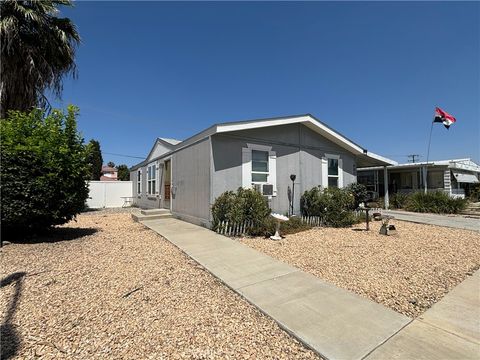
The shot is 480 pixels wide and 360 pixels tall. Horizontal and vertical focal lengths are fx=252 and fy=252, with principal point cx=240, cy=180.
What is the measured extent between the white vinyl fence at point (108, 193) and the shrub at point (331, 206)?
14558mm

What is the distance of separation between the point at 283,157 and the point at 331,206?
2.50 meters

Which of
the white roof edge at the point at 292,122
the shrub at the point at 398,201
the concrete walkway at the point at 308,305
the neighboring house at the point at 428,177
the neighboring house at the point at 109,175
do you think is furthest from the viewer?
the neighboring house at the point at 109,175

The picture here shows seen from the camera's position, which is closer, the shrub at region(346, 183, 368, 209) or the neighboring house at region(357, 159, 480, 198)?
the shrub at region(346, 183, 368, 209)

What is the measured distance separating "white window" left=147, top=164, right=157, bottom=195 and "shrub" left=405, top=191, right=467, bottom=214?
14361 millimetres

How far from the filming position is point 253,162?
29.2 feet

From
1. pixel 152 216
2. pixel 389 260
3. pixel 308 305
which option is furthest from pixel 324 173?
pixel 308 305

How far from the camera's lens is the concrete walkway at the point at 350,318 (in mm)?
2291

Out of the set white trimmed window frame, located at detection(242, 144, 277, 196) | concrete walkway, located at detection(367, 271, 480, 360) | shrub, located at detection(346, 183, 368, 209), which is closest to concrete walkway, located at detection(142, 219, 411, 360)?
concrete walkway, located at detection(367, 271, 480, 360)

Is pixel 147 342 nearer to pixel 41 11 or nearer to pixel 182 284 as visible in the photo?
pixel 182 284

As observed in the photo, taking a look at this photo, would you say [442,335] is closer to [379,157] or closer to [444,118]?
[379,157]

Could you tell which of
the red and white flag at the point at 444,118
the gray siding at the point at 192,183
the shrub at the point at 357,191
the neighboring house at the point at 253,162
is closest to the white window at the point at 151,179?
the neighboring house at the point at 253,162

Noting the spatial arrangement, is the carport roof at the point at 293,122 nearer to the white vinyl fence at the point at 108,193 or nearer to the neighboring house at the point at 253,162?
the neighboring house at the point at 253,162

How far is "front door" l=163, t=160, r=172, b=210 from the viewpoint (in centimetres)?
1184

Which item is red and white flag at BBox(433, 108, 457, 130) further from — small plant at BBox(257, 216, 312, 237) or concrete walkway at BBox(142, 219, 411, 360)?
concrete walkway at BBox(142, 219, 411, 360)
